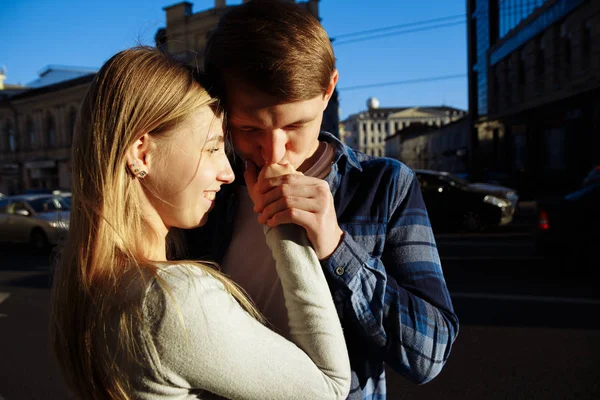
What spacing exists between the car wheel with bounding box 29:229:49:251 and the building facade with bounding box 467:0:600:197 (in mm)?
20024

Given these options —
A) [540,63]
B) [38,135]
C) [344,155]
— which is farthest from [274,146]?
[38,135]

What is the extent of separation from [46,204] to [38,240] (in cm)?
118

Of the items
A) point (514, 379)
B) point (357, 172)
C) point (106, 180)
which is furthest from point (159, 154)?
point (514, 379)

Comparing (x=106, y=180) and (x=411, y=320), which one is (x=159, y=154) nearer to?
(x=106, y=180)

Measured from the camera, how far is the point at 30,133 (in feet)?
137

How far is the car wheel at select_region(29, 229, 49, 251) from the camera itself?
497 inches

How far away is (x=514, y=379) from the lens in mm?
4180

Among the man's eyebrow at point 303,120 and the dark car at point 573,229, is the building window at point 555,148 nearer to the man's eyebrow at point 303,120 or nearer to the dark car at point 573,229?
the dark car at point 573,229

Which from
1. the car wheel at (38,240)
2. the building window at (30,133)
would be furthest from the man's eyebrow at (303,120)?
the building window at (30,133)

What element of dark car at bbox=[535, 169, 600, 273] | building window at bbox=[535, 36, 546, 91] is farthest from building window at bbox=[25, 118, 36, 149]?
dark car at bbox=[535, 169, 600, 273]

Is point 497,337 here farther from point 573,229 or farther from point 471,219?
point 471,219

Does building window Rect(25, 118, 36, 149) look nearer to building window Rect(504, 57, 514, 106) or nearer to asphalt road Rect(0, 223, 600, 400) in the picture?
building window Rect(504, 57, 514, 106)

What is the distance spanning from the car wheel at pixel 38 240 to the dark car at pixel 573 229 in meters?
10.9

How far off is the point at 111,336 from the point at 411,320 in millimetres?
665
